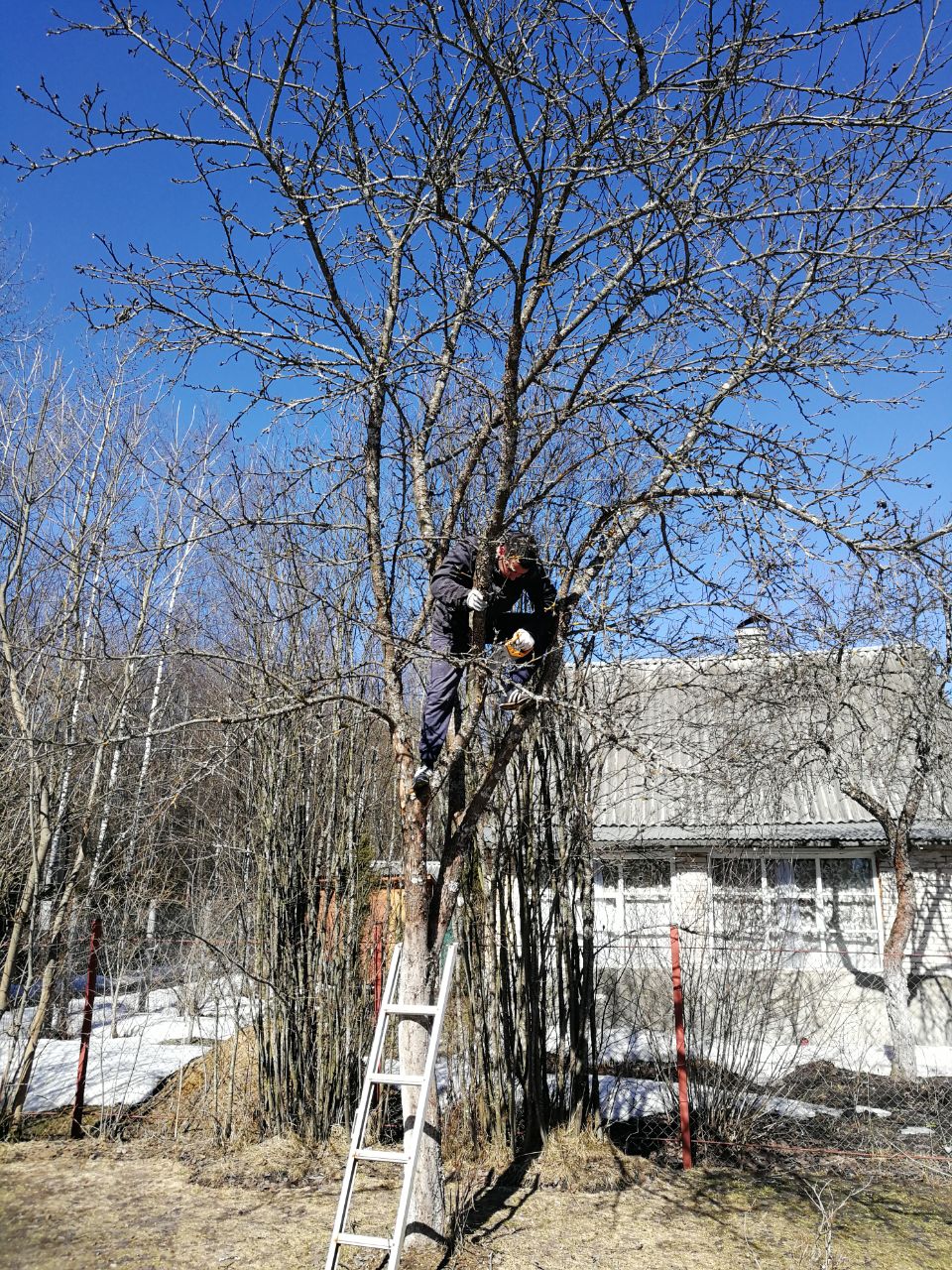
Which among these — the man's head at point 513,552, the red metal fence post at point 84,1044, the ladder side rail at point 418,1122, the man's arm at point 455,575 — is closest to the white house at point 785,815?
the man's head at point 513,552

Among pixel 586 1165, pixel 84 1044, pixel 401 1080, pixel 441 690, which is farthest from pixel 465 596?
pixel 84 1044

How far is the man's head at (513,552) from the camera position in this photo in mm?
4750

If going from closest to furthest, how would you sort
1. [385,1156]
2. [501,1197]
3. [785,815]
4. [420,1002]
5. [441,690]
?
1. [385,1156]
2. [420,1002]
3. [441,690]
4. [501,1197]
5. [785,815]

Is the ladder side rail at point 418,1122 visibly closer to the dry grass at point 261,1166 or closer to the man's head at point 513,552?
the man's head at point 513,552

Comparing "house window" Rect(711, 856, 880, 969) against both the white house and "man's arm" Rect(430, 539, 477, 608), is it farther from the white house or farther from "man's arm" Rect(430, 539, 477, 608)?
"man's arm" Rect(430, 539, 477, 608)

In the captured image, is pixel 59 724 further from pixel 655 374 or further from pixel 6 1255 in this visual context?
pixel 655 374

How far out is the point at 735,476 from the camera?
15.3ft

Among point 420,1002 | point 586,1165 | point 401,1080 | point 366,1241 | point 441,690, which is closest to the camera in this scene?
point 366,1241

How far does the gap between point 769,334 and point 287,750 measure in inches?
202

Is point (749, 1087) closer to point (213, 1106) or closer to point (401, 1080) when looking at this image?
point (401, 1080)

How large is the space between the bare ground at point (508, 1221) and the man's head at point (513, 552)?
11.3 feet

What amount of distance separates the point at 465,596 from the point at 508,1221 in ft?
11.5

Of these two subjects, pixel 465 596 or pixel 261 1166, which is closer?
pixel 465 596

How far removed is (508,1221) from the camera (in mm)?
5156
